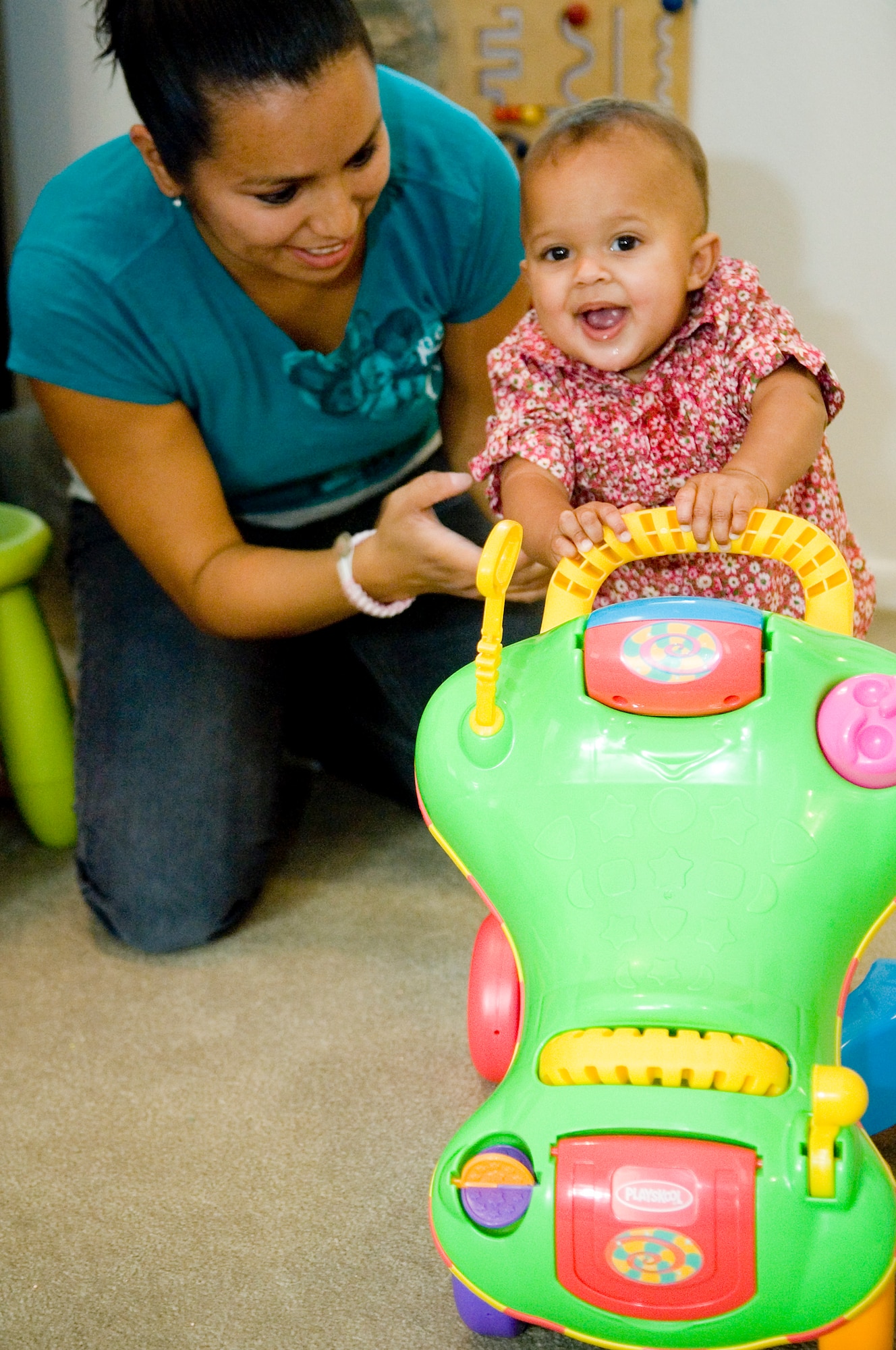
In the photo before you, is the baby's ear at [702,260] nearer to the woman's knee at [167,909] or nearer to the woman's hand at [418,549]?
the woman's hand at [418,549]

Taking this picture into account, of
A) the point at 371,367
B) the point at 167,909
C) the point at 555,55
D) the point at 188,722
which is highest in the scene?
the point at 555,55

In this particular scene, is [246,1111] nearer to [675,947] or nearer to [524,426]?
[675,947]

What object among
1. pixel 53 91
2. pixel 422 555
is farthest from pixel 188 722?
pixel 53 91

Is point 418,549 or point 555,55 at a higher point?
point 555,55

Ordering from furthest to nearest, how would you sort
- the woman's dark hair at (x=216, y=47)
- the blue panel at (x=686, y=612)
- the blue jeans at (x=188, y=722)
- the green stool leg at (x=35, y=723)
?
the green stool leg at (x=35, y=723), the blue jeans at (x=188, y=722), the woman's dark hair at (x=216, y=47), the blue panel at (x=686, y=612)

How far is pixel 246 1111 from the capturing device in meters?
0.87

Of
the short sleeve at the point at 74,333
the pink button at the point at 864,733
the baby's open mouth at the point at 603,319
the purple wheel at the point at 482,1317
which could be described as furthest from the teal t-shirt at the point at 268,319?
the purple wheel at the point at 482,1317

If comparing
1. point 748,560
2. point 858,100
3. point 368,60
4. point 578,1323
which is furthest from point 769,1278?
point 858,100

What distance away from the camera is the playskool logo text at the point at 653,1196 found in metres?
0.53

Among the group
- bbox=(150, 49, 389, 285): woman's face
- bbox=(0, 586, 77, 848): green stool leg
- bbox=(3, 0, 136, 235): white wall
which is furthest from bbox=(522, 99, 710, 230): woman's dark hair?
bbox=(3, 0, 136, 235): white wall

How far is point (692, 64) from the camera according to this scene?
1.50 metres

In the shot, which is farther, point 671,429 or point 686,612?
point 671,429

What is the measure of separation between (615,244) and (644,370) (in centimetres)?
9

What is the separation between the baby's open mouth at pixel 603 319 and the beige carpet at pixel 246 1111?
489 millimetres
